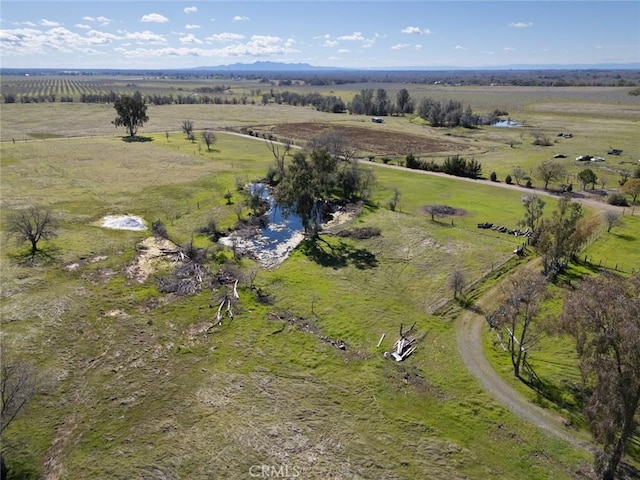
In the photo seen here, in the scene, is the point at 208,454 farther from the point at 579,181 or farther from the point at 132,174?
the point at 579,181

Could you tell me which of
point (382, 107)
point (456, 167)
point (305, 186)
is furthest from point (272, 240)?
point (382, 107)

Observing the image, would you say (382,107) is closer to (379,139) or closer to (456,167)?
(379,139)

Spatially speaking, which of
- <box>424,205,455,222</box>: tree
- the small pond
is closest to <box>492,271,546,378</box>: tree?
<box>424,205,455,222</box>: tree

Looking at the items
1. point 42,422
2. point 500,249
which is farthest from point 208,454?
point 500,249

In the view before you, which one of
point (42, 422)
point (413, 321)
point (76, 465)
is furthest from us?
point (413, 321)

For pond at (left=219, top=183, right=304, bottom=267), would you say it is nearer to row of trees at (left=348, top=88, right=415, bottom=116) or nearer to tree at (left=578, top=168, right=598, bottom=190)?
tree at (left=578, top=168, right=598, bottom=190)

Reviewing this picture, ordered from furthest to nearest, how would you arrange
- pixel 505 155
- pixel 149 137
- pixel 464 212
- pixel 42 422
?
→ 1. pixel 149 137
2. pixel 505 155
3. pixel 464 212
4. pixel 42 422

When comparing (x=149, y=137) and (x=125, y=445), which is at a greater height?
(x=149, y=137)
